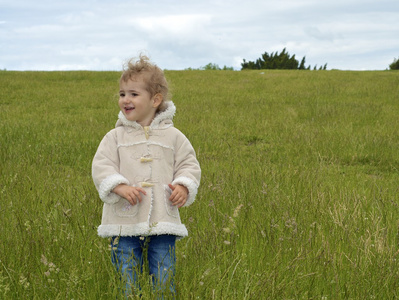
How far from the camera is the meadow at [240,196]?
107 inches

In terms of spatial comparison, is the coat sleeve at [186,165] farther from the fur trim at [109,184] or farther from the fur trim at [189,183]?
the fur trim at [109,184]

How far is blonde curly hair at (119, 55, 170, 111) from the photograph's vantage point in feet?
9.61

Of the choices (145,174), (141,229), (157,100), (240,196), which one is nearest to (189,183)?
(145,174)

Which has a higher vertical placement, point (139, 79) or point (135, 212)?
point (139, 79)

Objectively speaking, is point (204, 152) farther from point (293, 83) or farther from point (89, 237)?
point (293, 83)

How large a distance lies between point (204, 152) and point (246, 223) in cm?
406

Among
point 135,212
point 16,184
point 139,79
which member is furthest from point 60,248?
point 16,184

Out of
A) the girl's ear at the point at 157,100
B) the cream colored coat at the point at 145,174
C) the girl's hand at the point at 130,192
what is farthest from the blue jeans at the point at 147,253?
the girl's ear at the point at 157,100

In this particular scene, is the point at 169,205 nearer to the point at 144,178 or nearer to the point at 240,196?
the point at 144,178

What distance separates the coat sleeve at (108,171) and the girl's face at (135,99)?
6.7 inches

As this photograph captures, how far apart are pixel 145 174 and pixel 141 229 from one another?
0.33 metres

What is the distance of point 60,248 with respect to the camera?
118 inches

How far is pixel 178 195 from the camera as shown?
270 cm

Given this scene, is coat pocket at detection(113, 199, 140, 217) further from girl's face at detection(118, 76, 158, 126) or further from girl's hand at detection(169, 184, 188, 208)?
girl's face at detection(118, 76, 158, 126)
